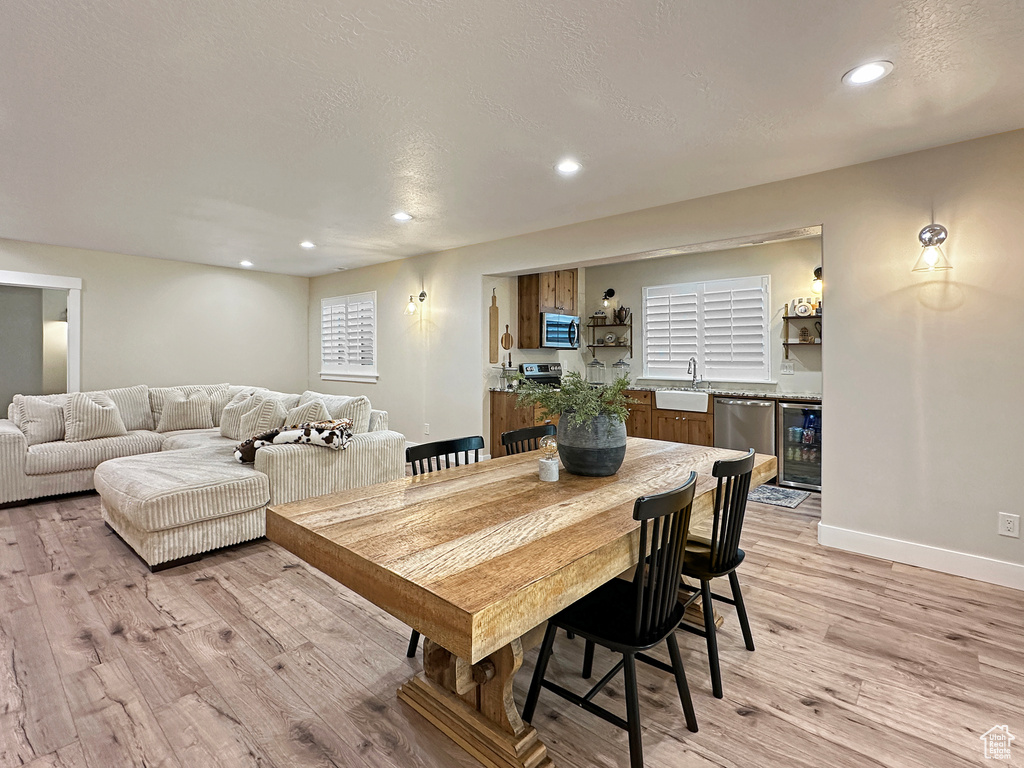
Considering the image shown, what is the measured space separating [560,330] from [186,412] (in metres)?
4.17

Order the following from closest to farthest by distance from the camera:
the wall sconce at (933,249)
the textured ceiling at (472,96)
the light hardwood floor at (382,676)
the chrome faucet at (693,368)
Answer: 1. the light hardwood floor at (382,676)
2. the textured ceiling at (472,96)
3. the wall sconce at (933,249)
4. the chrome faucet at (693,368)

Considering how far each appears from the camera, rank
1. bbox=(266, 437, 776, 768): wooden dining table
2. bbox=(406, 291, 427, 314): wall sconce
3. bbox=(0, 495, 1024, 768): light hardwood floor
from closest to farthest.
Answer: bbox=(266, 437, 776, 768): wooden dining table, bbox=(0, 495, 1024, 768): light hardwood floor, bbox=(406, 291, 427, 314): wall sconce

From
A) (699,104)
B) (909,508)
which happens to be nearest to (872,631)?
(909,508)

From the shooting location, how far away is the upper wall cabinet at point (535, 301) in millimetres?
5855

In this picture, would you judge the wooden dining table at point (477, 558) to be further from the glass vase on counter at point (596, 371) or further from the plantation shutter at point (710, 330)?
the glass vase on counter at point (596, 371)

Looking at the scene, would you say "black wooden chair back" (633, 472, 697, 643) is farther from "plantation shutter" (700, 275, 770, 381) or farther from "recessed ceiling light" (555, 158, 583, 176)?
"plantation shutter" (700, 275, 770, 381)

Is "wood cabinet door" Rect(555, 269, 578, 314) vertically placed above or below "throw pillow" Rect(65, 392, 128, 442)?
above

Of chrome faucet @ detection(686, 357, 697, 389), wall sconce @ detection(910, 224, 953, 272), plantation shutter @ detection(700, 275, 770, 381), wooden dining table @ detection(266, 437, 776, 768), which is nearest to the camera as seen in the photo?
wooden dining table @ detection(266, 437, 776, 768)

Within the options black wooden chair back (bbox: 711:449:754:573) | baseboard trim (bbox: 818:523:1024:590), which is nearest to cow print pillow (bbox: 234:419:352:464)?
black wooden chair back (bbox: 711:449:754:573)

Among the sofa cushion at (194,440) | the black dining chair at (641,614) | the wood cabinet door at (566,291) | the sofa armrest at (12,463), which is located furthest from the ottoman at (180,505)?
the wood cabinet door at (566,291)

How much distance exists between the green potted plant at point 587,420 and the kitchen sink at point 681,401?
322 centimetres

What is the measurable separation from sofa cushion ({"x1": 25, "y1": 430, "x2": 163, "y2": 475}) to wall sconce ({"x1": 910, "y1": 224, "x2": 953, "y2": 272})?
6182 mm

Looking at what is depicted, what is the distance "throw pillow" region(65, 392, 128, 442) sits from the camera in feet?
15.3

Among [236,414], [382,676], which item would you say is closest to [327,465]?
[236,414]
